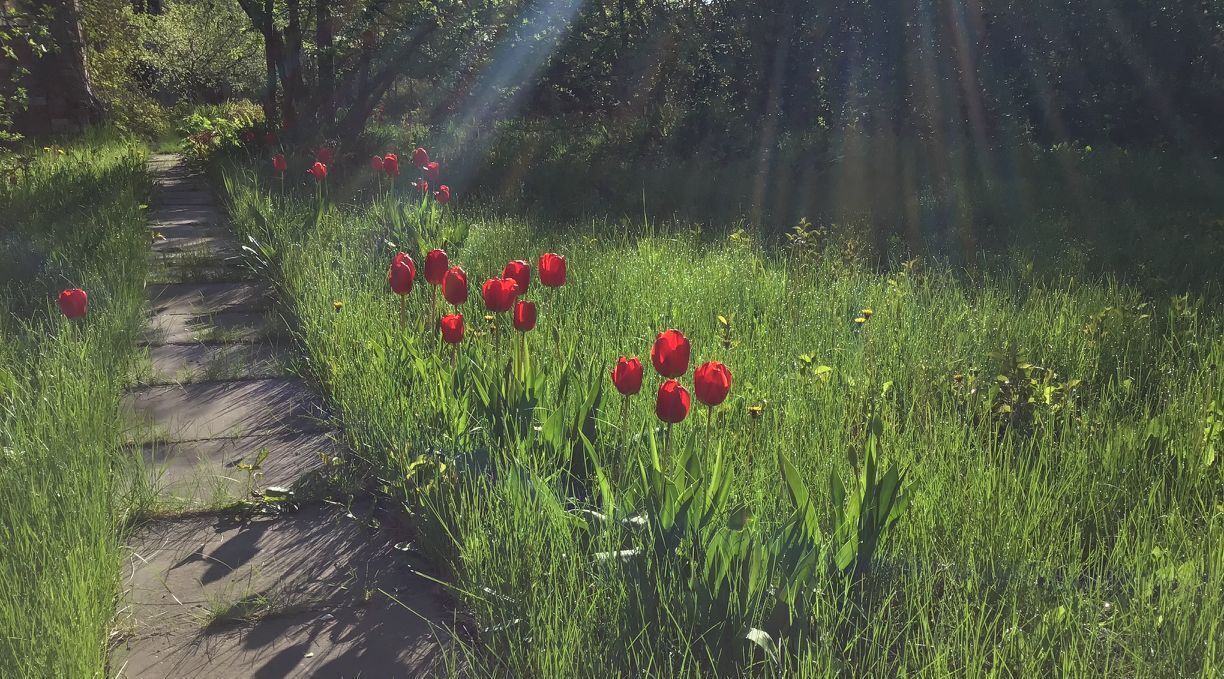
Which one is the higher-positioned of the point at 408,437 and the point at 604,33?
the point at 604,33

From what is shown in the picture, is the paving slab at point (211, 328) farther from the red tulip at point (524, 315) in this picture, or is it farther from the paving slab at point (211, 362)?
the red tulip at point (524, 315)

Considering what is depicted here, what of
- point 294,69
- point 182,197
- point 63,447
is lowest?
point 182,197

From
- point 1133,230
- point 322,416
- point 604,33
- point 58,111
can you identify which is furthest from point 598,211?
point 58,111

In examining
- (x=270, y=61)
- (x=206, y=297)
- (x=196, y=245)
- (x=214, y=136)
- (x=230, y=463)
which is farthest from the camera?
(x=214, y=136)

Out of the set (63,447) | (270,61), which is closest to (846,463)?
(63,447)

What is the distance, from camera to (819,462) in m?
2.16

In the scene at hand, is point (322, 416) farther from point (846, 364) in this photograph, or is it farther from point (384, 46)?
point (384, 46)

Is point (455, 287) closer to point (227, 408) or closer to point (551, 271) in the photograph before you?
point (551, 271)

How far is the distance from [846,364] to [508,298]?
1.22 meters

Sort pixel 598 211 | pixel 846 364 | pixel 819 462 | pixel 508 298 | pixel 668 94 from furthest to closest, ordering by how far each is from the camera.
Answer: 1. pixel 668 94
2. pixel 598 211
3. pixel 846 364
4. pixel 508 298
5. pixel 819 462

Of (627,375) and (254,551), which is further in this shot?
(254,551)

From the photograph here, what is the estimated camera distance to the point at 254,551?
227cm

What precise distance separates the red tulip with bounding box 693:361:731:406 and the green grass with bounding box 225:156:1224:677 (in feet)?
0.68

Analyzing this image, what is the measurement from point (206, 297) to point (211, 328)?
30.5 inches
